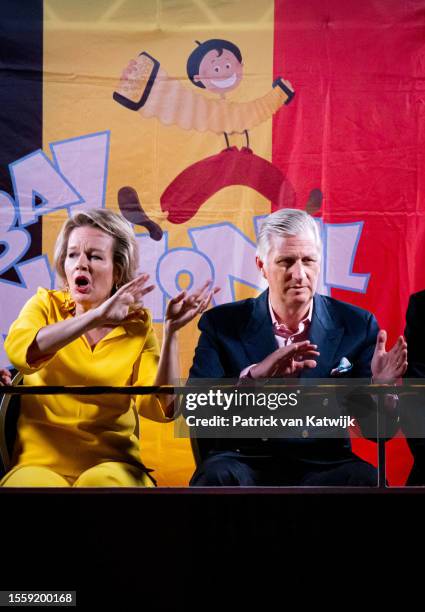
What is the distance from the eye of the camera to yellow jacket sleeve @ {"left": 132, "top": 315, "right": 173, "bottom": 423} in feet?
10.8

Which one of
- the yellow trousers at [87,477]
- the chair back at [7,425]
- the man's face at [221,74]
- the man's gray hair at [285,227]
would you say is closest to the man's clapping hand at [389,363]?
the man's gray hair at [285,227]

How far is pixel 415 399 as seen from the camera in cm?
326

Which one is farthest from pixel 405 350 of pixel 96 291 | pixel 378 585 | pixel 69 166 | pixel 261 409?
pixel 69 166

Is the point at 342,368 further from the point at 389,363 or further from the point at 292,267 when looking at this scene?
the point at 292,267

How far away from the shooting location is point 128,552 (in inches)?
122

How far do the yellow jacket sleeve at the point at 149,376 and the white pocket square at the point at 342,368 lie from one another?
0.69 m

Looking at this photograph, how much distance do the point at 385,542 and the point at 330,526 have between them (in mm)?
212

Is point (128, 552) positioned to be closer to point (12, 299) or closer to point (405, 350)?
point (12, 299)

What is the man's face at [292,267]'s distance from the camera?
3.31m

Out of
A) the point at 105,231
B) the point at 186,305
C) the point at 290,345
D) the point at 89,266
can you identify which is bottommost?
the point at 290,345

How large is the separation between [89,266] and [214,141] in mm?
714

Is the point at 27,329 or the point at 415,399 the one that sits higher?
the point at 27,329

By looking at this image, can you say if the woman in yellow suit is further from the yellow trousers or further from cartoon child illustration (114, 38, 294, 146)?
cartoon child illustration (114, 38, 294, 146)

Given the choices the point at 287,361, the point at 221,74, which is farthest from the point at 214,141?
the point at 287,361
